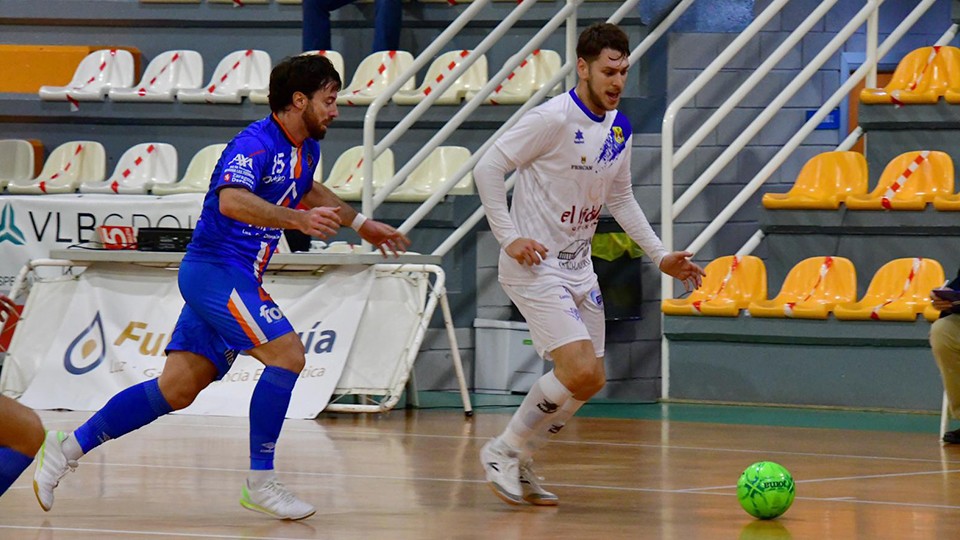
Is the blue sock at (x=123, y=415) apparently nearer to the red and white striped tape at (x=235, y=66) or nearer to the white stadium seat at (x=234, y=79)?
the white stadium seat at (x=234, y=79)

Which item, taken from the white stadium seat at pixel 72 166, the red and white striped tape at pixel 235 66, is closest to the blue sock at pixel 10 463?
the white stadium seat at pixel 72 166

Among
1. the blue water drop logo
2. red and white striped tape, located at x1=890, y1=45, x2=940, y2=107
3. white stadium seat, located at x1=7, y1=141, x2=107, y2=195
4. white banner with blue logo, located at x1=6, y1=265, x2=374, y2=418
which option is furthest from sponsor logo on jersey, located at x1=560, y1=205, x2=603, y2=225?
white stadium seat, located at x1=7, y1=141, x2=107, y2=195

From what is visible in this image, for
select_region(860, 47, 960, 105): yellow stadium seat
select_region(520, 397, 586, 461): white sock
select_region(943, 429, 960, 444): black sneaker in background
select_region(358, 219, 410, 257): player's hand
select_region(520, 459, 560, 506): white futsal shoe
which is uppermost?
select_region(860, 47, 960, 105): yellow stadium seat

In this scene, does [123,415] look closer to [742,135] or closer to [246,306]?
[246,306]

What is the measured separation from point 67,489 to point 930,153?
22.1 ft

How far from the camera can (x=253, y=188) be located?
571 cm

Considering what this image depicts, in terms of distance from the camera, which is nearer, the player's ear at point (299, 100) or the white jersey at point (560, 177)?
the player's ear at point (299, 100)

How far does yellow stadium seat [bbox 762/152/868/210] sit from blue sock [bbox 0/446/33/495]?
7.20 meters

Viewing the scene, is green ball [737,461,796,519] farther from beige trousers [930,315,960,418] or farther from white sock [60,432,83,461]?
beige trousers [930,315,960,418]

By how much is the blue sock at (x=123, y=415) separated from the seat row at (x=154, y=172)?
238 inches

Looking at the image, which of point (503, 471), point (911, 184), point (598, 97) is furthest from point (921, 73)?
point (503, 471)

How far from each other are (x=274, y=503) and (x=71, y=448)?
0.79 meters

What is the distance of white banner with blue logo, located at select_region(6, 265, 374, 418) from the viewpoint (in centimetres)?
991

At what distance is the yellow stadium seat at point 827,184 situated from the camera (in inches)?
433
